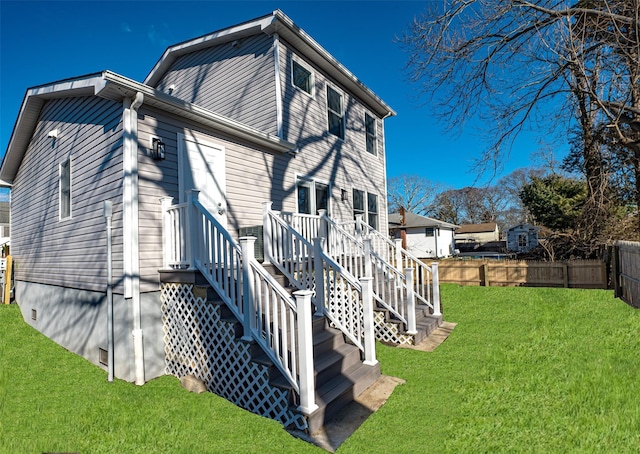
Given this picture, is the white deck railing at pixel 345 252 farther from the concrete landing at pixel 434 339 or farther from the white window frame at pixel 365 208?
the white window frame at pixel 365 208

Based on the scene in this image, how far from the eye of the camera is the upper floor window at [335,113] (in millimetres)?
9594

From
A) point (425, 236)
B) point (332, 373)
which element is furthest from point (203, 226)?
point (425, 236)

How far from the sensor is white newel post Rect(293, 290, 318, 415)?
10.5ft

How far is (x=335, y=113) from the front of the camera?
9.83 metres

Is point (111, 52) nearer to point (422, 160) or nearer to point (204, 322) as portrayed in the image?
point (204, 322)

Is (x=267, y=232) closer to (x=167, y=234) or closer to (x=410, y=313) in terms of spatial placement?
(x=167, y=234)

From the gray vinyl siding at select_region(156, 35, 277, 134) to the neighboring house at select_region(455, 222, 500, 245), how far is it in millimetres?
33464

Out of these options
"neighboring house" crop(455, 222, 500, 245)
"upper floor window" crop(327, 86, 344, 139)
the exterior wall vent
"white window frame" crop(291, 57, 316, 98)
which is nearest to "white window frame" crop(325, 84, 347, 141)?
"upper floor window" crop(327, 86, 344, 139)

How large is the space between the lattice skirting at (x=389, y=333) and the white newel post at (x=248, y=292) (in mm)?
2971

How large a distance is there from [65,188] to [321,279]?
5190 mm

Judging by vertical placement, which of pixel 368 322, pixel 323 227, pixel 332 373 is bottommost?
pixel 332 373

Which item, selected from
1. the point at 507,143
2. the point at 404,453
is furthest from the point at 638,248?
the point at 404,453

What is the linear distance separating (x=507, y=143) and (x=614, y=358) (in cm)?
694

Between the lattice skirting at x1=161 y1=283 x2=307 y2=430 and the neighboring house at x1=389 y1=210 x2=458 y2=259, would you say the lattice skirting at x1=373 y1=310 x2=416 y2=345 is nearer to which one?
the lattice skirting at x1=161 y1=283 x2=307 y2=430
